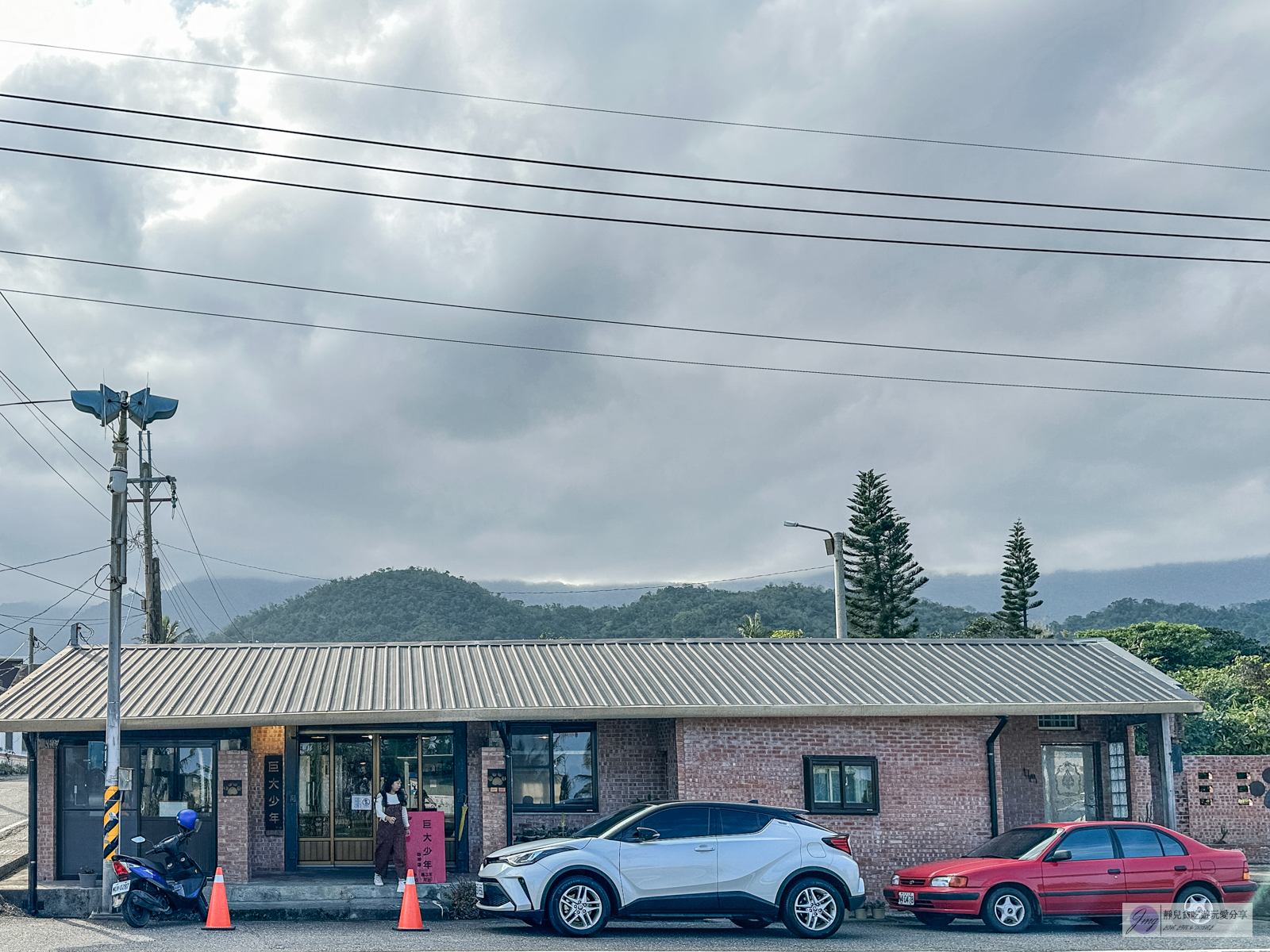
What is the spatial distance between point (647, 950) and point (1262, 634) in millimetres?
147214

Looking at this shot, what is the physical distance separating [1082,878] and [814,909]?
148 inches

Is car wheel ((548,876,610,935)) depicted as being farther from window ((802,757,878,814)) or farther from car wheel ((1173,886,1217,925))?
car wheel ((1173,886,1217,925))

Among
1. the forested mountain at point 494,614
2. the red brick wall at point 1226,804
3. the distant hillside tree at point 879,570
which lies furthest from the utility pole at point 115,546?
the forested mountain at point 494,614

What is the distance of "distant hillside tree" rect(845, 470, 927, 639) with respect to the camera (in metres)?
63.8

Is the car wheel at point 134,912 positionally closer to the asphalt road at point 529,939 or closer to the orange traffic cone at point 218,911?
the asphalt road at point 529,939

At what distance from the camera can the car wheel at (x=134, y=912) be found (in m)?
15.4

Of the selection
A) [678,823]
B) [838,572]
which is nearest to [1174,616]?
[838,572]

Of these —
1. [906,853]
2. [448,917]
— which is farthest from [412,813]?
[906,853]

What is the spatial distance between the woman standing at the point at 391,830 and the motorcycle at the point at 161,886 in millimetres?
2678

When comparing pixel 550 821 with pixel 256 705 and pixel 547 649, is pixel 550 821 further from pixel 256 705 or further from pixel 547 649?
pixel 256 705

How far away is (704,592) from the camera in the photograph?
116312 millimetres

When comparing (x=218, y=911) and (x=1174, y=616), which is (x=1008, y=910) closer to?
(x=218, y=911)

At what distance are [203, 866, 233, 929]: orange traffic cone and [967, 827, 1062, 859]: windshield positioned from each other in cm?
966

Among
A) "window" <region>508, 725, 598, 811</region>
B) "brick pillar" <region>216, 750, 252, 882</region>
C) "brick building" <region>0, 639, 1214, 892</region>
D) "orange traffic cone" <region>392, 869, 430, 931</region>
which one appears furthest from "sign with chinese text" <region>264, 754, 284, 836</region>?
"orange traffic cone" <region>392, 869, 430, 931</region>
